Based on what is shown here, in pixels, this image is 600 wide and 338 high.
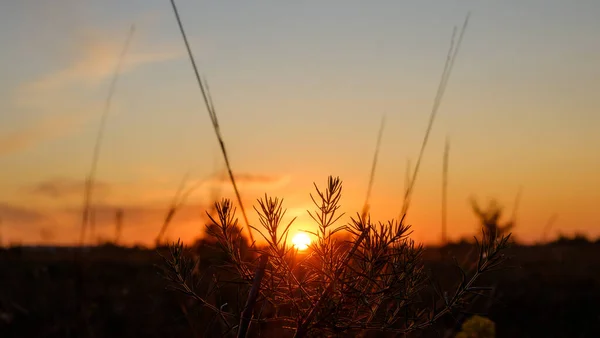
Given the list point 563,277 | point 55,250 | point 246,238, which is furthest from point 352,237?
point 55,250

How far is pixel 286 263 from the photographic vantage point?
2.08 metres

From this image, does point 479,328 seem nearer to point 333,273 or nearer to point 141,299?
point 333,273

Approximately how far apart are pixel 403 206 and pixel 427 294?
7456mm

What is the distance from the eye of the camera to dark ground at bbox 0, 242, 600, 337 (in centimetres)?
874

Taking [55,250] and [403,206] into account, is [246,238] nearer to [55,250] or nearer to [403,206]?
[403,206]

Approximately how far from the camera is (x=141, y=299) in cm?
1032

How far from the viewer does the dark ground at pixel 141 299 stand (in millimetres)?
8742

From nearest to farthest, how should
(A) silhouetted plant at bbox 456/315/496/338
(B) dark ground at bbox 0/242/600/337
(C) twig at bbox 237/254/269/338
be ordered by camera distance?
(C) twig at bbox 237/254/269/338, (A) silhouetted plant at bbox 456/315/496/338, (B) dark ground at bbox 0/242/600/337

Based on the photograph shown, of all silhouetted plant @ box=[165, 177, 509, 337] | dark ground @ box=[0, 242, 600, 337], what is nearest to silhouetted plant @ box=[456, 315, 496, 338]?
silhouetted plant @ box=[165, 177, 509, 337]

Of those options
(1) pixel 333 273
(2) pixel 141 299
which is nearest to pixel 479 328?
(1) pixel 333 273

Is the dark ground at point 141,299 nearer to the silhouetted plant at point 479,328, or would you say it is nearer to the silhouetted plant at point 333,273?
the silhouetted plant at point 479,328

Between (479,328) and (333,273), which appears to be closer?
(333,273)

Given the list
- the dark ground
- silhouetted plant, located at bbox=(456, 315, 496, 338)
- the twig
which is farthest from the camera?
the dark ground

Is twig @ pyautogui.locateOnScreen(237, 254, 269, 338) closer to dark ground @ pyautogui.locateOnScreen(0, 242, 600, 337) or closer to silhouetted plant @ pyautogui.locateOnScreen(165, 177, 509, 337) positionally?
silhouetted plant @ pyautogui.locateOnScreen(165, 177, 509, 337)
